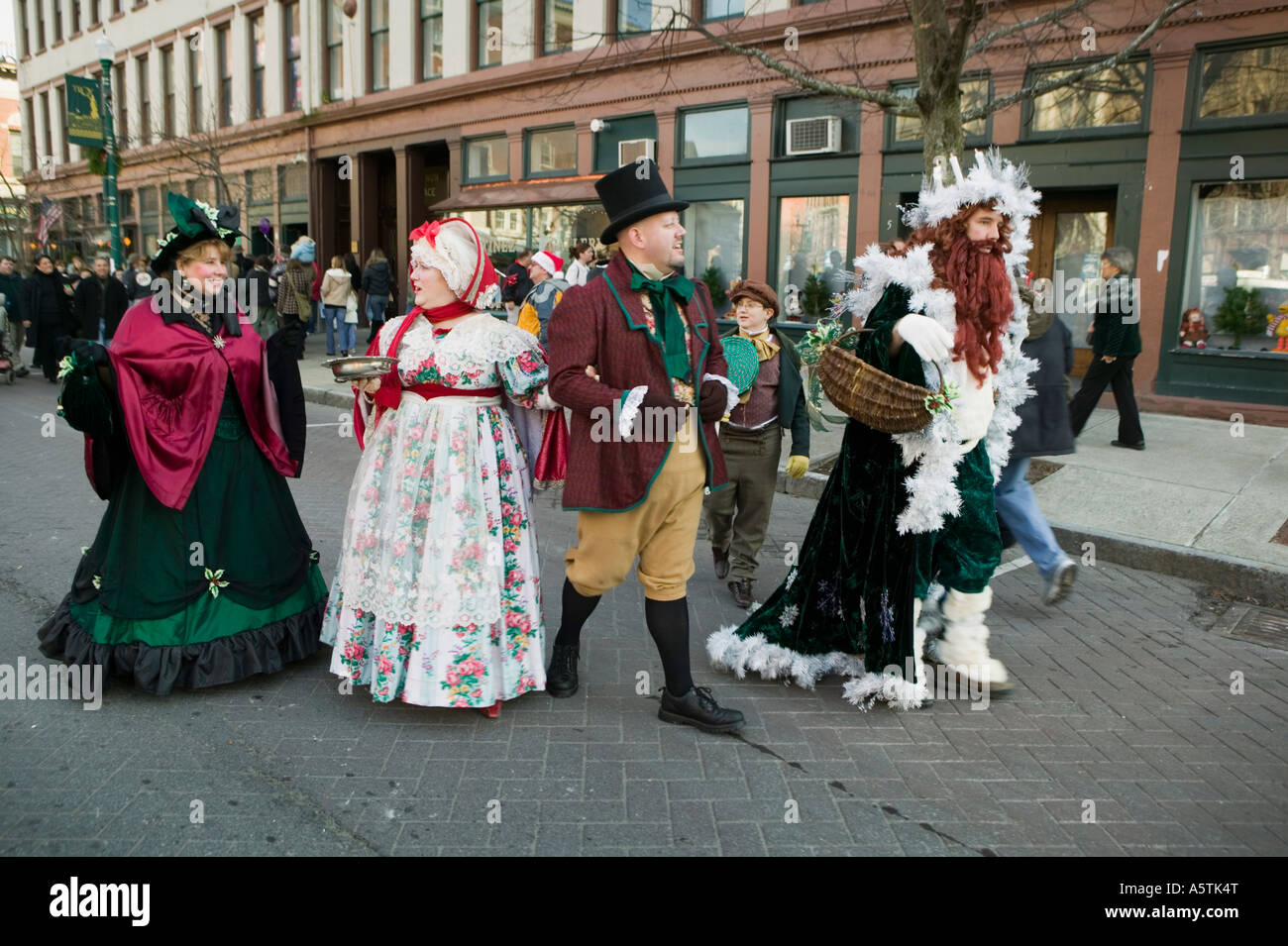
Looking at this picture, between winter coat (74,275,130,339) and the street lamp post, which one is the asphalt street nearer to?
winter coat (74,275,130,339)

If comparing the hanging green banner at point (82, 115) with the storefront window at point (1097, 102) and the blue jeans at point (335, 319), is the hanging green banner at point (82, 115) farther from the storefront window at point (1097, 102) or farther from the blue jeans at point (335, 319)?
the storefront window at point (1097, 102)

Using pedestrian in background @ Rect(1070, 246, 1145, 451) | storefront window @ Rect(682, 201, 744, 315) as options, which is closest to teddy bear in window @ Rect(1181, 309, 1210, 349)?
pedestrian in background @ Rect(1070, 246, 1145, 451)

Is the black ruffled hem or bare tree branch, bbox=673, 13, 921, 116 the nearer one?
the black ruffled hem

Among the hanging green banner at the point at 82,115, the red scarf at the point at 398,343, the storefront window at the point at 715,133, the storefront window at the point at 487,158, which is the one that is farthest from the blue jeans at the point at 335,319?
the red scarf at the point at 398,343

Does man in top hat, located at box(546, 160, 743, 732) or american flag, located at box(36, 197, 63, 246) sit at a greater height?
american flag, located at box(36, 197, 63, 246)

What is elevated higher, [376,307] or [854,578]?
[376,307]

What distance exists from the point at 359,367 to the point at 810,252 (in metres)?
11.4

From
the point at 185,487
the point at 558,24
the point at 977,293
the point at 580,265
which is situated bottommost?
the point at 185,487

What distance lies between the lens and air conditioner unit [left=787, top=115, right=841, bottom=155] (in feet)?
43.8

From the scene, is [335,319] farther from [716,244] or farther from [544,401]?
[544,401]

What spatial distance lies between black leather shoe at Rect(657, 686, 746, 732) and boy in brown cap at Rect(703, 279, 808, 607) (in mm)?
1592

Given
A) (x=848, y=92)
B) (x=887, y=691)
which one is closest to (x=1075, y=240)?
(x=848, y=92)

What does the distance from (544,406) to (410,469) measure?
1.86 feet

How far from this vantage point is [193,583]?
3818mm
